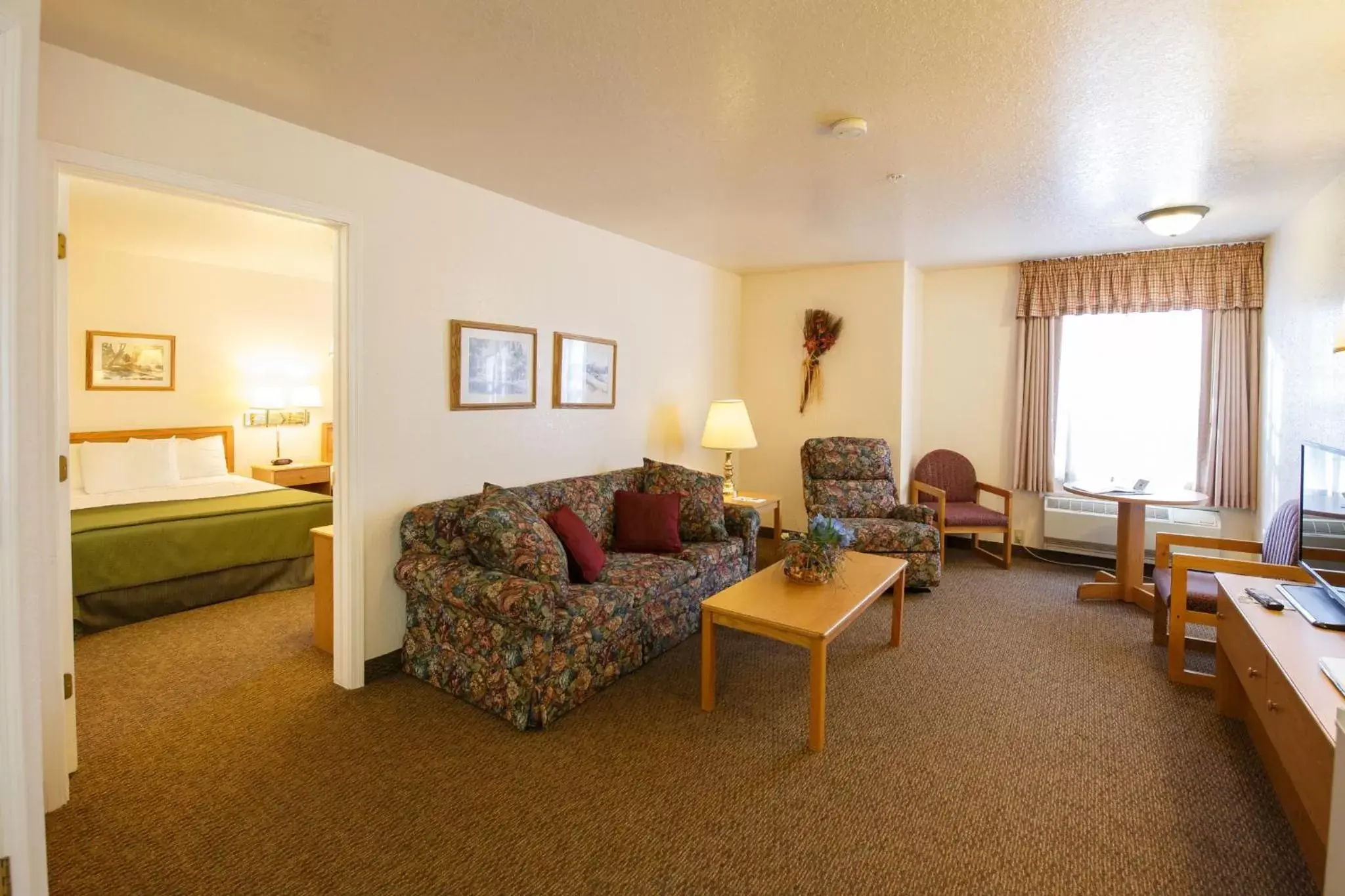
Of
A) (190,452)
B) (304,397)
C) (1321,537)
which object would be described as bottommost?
(1321,537)

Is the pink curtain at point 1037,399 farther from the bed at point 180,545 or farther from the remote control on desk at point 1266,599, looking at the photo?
the bed at point 180,545

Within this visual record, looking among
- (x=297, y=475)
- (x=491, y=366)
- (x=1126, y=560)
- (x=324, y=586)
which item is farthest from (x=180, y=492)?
(x=1126, y=560)

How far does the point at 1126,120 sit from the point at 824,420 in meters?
3.34

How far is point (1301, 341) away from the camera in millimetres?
3551

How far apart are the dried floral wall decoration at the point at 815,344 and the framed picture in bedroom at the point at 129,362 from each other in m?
5.37

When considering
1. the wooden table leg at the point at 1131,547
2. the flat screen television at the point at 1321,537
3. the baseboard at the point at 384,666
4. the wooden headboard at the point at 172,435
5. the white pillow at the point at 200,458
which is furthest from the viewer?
the white pillow at the point at 200,458

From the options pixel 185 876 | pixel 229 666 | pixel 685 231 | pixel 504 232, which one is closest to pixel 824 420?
pixel 685 231

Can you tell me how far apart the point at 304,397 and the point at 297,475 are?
810mm

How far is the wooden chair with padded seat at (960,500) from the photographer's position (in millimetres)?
4785

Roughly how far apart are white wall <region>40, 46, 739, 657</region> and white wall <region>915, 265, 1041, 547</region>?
2400 millimetres

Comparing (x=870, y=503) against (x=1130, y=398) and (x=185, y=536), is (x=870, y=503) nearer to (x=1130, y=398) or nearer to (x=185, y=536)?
(x=1130, y=398)

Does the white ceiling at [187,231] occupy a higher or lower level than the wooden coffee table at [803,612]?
higher

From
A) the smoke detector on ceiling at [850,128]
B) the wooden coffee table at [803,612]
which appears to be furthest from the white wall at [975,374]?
the smoke detector on ceiling at [850,128]

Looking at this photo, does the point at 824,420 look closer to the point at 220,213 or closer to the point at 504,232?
the point at 504,232
